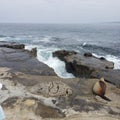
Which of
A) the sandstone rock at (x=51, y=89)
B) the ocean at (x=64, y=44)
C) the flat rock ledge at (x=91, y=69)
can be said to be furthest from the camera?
the ocean at (x=64, y=44)

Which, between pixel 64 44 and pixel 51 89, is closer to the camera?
pixel 51 89

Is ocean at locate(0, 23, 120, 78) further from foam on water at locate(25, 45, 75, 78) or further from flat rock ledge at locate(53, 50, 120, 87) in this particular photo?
flat rock ledge at locate(53, 50, 120, 87)

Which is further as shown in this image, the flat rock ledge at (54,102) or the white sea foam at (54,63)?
the white sea foam at (54,63)

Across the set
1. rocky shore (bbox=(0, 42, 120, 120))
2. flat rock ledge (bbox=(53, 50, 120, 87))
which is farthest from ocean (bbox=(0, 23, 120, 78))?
rocky shore (bbox=(0, 42, 120, 120))

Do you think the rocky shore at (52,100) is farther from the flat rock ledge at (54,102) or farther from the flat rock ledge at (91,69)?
the flat rock ledge at (91,69)

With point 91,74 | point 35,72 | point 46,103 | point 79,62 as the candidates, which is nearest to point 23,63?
point 35,72

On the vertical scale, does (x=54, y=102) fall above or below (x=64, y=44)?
above

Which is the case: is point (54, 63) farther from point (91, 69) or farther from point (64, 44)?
point (64, 44)

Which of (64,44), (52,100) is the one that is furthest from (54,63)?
(64,44)

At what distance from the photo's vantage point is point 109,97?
9.81 meters

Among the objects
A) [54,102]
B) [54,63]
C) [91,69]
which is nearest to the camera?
[54,102]

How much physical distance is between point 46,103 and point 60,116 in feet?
3.30

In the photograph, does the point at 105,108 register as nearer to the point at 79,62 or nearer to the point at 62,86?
the point at 62,86

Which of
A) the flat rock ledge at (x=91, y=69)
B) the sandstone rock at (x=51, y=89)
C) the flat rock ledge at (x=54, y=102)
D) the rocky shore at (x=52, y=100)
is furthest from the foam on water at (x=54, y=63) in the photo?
the sandstone rock at (x=51, y=89)
